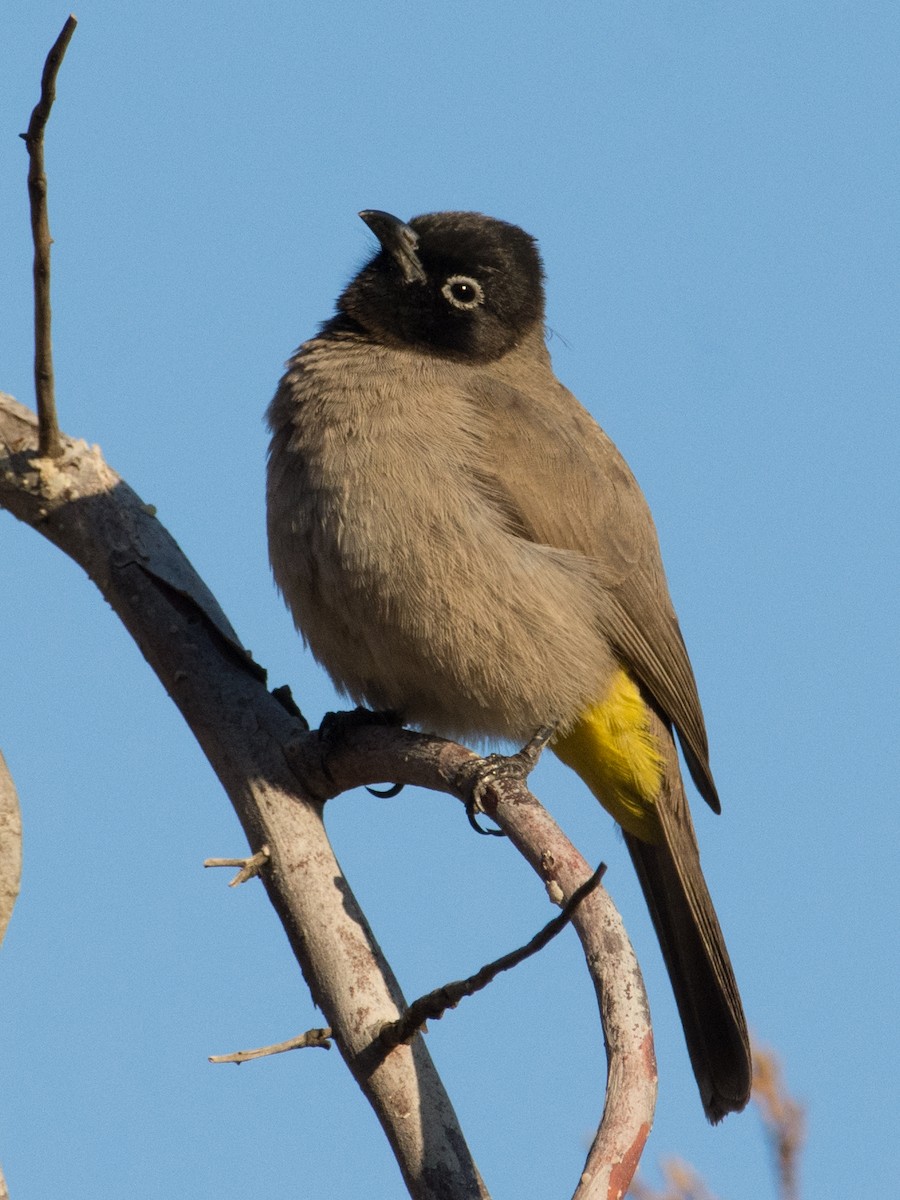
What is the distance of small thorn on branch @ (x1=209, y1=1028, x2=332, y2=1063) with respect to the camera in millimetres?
3707

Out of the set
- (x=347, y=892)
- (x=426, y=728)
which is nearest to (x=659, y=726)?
(x=426, y=728)

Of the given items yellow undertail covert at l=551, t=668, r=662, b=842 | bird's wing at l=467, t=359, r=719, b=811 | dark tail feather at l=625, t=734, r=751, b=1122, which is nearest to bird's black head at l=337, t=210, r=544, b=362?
bird's wing at l=467, t=359, r=719, b=811

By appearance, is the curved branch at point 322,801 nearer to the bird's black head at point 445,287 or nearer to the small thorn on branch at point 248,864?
the small thorn on branch at point 248,864

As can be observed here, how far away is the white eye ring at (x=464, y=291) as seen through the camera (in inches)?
258

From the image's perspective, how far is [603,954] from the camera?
11.3ft

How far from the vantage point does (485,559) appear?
5449mm

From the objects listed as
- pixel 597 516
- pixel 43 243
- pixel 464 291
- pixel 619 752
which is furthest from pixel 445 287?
pixel 43 243

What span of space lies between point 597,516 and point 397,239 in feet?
5.01

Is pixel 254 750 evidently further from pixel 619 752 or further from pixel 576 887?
pixel 619 752

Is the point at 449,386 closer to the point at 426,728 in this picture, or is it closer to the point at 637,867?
the point at 426,728

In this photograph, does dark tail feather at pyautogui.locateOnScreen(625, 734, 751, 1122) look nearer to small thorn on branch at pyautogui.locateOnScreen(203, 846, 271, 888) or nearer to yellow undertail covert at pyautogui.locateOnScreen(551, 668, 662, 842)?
yellow undertail covert at pyautogui.locateOnScreen(551, 668, 662, 842)

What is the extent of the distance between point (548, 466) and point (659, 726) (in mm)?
1122

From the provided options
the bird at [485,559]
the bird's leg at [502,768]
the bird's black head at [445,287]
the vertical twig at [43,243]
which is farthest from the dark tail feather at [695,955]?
the vertical twig at [43,243]

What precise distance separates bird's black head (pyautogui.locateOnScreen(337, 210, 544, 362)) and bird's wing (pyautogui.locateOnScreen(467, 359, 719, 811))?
0.27 m
